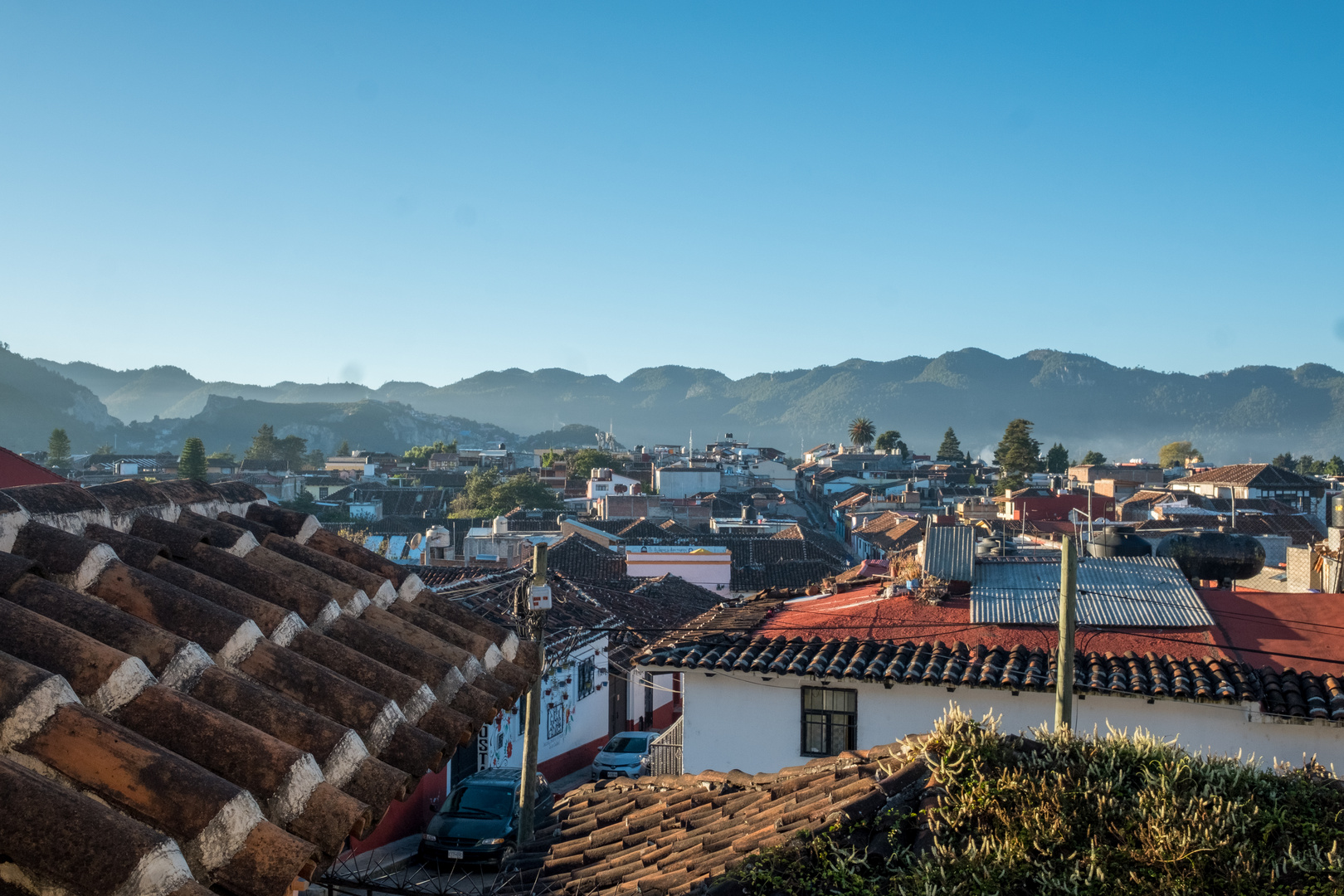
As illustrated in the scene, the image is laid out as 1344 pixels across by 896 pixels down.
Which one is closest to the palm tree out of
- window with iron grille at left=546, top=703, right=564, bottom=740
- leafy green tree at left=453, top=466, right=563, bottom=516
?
leafy green tree at left=453, top=466, right=563, bottom=516

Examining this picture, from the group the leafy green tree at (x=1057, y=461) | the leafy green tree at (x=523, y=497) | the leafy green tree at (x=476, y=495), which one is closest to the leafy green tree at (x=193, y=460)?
the leafy green tree at (x=476, y=495)

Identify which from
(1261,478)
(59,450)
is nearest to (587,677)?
(1261,478)

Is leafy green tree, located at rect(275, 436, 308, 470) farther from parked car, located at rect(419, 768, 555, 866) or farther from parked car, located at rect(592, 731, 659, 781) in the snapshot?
parked car, located at rect(419, 768, 555, 866)

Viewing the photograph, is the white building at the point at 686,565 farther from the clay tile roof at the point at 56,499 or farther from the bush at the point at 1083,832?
the clay tile roof at the point at 56,499

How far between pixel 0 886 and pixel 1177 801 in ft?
14.6

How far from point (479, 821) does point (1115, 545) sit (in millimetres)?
10586

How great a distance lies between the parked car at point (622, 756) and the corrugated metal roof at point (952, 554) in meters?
7.57

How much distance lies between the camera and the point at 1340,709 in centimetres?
1038

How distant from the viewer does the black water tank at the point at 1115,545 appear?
1631 centimetres

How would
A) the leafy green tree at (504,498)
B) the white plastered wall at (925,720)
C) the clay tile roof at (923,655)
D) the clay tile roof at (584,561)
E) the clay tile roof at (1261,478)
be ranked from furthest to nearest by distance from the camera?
1. the leafy green tree at (504,498)
2. the clay tile roof at (1261,478)
3. the clay tile roof at (584,561)
4. the clay tile roof at (923,655)
5. the white plastered wall at (925,720)

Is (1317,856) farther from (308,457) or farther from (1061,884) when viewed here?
(308,457)

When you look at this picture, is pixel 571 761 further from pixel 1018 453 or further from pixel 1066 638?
pixel 1018 453

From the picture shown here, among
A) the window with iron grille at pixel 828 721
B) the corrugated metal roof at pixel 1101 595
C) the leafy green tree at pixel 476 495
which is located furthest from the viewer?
the leafy green tree at pixel 476 495

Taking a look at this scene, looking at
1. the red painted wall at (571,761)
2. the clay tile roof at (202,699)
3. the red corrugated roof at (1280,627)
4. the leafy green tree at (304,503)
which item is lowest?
the red painted wall at (571,761)
